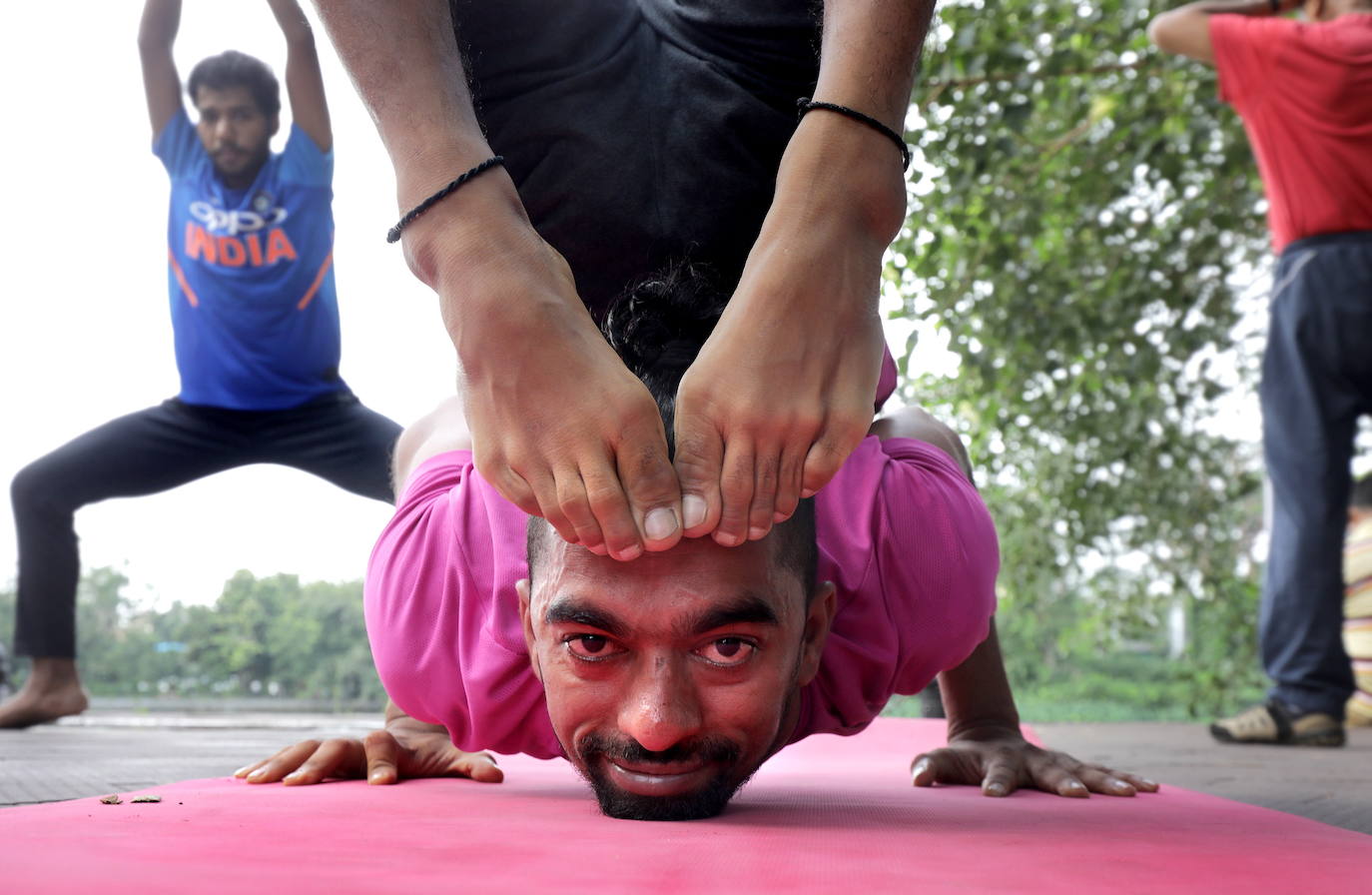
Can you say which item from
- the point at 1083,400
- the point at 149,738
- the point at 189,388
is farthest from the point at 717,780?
the point at 1083,400

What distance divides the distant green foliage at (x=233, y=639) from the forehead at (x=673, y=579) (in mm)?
4190

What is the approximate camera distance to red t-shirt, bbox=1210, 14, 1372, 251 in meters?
3.93

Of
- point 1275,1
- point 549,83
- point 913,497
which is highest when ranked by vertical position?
point 1275,1

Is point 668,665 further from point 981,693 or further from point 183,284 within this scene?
point 183,284

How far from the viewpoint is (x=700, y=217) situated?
2398 mm

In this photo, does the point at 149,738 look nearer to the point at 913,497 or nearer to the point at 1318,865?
the point at 913,497

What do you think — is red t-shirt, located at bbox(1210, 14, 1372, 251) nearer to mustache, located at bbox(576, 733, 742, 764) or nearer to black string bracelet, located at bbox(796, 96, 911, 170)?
black string bracelet, located at bbox(796, 96, 911, 170)

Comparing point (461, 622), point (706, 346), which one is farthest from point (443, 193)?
point (461, 622)

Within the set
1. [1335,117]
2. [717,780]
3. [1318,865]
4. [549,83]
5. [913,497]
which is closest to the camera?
[1318,865]

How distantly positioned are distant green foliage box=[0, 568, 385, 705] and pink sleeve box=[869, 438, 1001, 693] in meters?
3.98

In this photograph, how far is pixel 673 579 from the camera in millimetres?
1656

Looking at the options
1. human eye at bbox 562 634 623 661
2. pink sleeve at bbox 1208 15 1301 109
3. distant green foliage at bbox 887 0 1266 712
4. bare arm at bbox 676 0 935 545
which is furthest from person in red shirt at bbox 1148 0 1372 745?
human eye at bbox 562 634 623 661

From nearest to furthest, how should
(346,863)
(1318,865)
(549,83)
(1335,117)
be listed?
(346,863)
(1318,865)
(549,83)
(1335,117)

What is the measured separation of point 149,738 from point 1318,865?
13.2 feet
